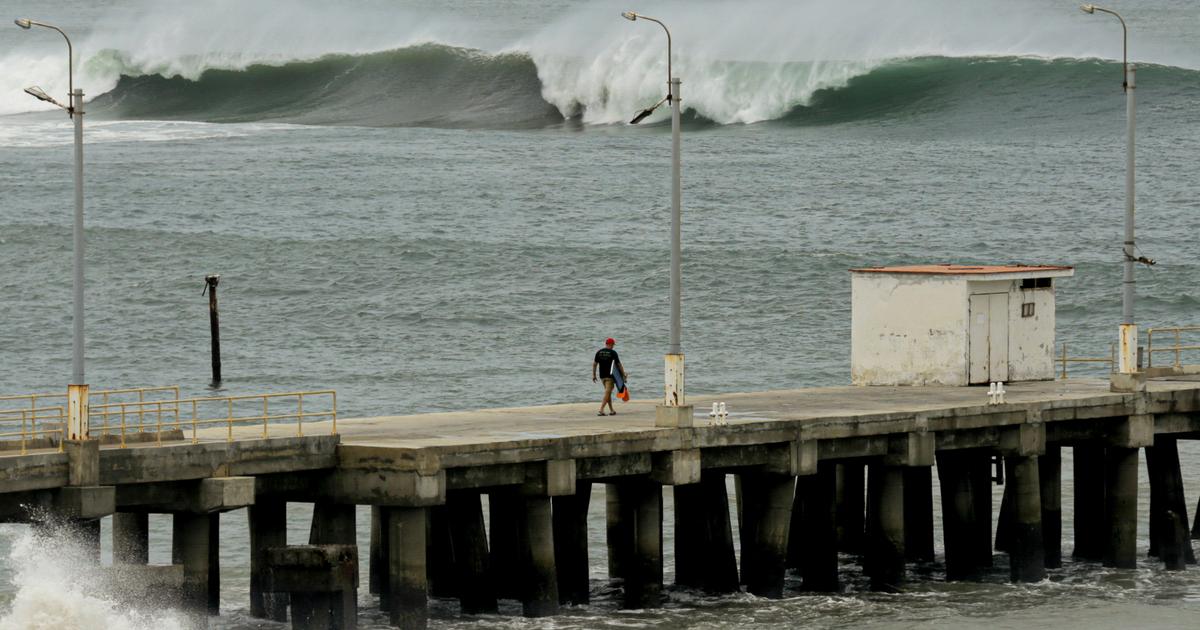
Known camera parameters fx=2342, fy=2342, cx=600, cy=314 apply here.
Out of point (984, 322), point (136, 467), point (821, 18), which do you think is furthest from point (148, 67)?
point (136, 467)

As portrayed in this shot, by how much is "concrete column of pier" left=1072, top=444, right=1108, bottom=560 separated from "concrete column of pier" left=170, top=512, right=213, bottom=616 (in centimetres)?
1339

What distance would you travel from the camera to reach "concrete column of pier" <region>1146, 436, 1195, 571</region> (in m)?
31.7

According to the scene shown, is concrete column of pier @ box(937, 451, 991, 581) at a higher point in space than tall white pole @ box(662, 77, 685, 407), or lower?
lower

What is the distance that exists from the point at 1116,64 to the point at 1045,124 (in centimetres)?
723

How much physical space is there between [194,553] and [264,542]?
172cm

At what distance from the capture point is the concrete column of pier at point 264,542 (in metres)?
25.1

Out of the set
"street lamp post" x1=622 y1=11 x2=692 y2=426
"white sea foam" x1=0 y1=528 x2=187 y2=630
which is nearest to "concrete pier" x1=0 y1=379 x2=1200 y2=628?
"street lamp post" x1=622 y1=11 x2=692 y2=426

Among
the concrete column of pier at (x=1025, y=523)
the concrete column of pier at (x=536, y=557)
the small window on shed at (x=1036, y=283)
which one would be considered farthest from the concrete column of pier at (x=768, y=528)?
the small window on shed at (x=1036, y=283)

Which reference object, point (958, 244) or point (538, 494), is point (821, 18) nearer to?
point (958, 244)

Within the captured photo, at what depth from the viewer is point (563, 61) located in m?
95.0

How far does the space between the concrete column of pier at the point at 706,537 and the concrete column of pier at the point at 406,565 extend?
499 cm

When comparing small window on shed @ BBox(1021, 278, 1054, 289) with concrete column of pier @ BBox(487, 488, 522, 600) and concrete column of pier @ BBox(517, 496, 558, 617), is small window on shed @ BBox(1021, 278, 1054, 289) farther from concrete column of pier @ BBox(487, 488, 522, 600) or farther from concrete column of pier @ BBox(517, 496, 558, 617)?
concrete column of pier @ BBox(517, 496, 558, 617)

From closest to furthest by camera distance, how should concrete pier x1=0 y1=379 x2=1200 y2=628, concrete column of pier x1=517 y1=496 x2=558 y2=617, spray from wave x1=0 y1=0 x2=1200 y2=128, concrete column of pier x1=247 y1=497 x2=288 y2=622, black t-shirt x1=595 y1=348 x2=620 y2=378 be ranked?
concrete pier x1=0 y1=379 x2=1200 y2=628 < concrete column of pier x1=247 y1=497 x2=288 y2=622 < concrete column of pier x1=517 y1=496 x2=558 y2=617 < black t-shirt x1=595 y1=348 x2=620 y2=378 < spray from wave x1=0 y1=0 x2=1200 y2=128

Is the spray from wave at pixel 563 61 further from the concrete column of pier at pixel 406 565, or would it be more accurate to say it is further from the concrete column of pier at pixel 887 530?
the concrete column of pier at pixel 406 565
